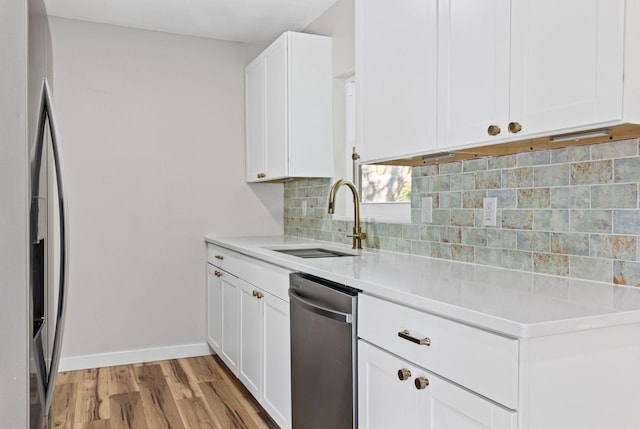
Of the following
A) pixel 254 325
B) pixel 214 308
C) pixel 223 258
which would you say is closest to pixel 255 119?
pixel 223 258

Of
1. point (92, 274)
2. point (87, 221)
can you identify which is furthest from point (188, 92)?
point (92, 274)

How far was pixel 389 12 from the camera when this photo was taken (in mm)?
2082

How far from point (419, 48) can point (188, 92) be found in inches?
93.1

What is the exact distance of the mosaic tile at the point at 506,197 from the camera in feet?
6.35

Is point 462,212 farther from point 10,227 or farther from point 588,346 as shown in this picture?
point 10,227

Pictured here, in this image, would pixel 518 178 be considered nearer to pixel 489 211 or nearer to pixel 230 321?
Answer: pixel 489 211

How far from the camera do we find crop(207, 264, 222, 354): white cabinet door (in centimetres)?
353

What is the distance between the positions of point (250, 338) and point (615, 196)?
6.37ft

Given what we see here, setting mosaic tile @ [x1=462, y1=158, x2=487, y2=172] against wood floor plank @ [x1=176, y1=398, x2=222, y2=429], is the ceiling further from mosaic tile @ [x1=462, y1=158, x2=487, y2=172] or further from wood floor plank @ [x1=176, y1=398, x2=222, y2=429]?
wood floor plank @ [x1=176, y1=398, x2=222, y2=429]

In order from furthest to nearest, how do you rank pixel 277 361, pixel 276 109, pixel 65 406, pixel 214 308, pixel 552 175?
pixel 214 308 → pixel 276 109 → pixel 65 406 → pixel 277 361 → pixel 552 175

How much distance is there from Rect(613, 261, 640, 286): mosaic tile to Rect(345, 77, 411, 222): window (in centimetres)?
116

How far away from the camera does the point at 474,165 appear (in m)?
2.12

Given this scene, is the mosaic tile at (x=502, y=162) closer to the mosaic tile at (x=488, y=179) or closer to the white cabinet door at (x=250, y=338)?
the mosaic tile at (x=488, y=179)

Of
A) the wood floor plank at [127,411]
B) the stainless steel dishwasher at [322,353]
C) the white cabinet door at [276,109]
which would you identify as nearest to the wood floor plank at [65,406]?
the wood floor plank at [127,411]
